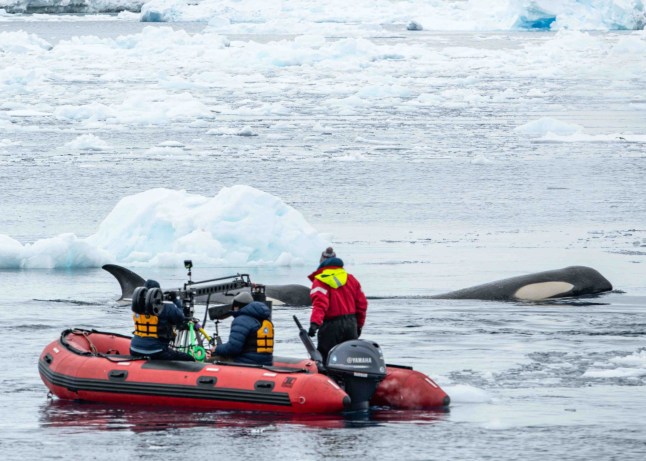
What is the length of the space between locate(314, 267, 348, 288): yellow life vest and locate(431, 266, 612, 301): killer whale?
6955mm

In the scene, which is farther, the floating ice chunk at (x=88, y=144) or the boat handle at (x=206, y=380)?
the floating ice chunk at (x=88, y=144)

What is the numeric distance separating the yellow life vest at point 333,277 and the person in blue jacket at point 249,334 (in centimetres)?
64

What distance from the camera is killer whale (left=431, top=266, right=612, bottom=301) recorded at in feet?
65.0

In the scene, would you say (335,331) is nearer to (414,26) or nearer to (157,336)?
(157,336)

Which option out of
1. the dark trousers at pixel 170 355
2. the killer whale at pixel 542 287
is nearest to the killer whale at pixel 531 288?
the killer whale at pixel 542 287

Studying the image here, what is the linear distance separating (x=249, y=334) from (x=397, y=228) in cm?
1379

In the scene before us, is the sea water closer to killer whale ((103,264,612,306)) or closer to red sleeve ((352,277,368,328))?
killer whale ((103,264,612,306))

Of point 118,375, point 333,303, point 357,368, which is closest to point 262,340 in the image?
point 333,303

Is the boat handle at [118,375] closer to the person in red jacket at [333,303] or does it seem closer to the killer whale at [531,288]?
the person in red jacket at [333,303]

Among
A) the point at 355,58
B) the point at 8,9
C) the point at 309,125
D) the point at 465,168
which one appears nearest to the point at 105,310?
the point at 465,168

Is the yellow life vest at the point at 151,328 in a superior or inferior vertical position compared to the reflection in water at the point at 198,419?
superior

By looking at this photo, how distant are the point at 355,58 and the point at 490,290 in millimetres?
59194

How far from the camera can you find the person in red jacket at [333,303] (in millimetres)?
12805

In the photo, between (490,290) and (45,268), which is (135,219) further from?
(490,290)
